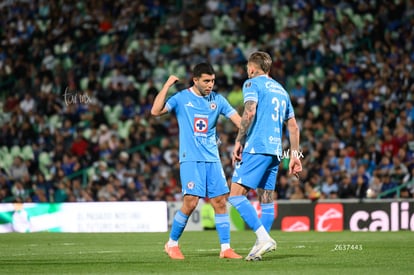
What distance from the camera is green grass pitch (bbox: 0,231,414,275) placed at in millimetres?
10422

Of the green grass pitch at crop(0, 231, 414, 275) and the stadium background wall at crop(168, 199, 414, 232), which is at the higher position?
the green grass pitch at crop(0, 231, 414, 275)

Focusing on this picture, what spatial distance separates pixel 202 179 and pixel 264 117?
3.76ft

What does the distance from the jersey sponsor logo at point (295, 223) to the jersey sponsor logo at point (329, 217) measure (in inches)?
9.2

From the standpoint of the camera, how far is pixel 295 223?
73.4ft

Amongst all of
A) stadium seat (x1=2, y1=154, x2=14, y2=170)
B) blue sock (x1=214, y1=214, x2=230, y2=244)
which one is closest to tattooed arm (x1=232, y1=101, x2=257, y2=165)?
blue sock (x1=214, y1=214, x2=230, y2=244)

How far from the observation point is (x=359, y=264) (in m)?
10.9

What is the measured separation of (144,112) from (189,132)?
592 inches

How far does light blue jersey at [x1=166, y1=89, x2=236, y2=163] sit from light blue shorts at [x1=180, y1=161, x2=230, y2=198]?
8cm

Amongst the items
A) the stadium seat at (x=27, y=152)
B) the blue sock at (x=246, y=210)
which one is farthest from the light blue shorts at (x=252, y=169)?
the stadium seat at (x=27, y=152)

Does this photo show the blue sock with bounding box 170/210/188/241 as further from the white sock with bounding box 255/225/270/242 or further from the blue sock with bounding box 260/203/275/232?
the white sock with bounding box 255/225/270/242

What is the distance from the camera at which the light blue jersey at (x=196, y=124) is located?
1216 centimetres

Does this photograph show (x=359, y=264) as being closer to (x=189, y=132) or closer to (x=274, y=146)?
(x=274, y=146)

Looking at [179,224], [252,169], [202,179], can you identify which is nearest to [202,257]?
[179,224]

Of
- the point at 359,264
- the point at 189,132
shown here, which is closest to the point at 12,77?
the point at 189,132
